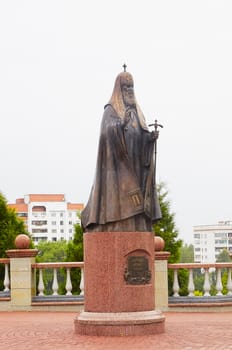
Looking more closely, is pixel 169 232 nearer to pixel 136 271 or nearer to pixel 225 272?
pixel 225 272

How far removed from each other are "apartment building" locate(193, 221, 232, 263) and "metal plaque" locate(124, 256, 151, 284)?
154 meters

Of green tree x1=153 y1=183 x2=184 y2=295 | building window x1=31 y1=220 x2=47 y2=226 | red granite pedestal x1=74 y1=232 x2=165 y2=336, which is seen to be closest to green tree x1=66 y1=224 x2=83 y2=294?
green tree x1=153 y1=183 x2=184 y2=295

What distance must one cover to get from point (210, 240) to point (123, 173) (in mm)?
160880

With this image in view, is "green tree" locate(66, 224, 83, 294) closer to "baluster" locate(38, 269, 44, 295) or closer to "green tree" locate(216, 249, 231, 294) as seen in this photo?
"green tree" locate(216, 249, 231, 294)

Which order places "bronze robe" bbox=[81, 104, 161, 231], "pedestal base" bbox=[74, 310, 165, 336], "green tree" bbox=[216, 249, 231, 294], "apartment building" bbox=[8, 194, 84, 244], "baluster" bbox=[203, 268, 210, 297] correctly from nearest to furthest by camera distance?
"pedestal base" bbox=[74, 310, 165, 336] < "bronze robe" bbox=[81, 104, 161, 231] < "baluster" bbox=[203, 268, 210, 297] < "green tree" bbox=[216, 249, 231, 294] < "apartment building" bbox=[8, 194, 84, 244]

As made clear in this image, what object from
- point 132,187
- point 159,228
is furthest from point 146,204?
point 159,228

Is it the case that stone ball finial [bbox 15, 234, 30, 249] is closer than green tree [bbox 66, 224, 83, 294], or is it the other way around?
stone ball finial [bbox 15, 234, 30, 249]

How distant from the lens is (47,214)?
162375mm

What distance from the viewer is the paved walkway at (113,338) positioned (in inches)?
368

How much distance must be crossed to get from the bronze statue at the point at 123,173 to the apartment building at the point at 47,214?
488 ft

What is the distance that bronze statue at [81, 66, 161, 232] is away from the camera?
10.8 meters

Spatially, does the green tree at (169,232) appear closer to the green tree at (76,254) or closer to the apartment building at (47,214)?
the green tree at (76,254)

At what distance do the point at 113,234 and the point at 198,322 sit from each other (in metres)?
2.93

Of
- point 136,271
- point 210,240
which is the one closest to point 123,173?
point 136,271
